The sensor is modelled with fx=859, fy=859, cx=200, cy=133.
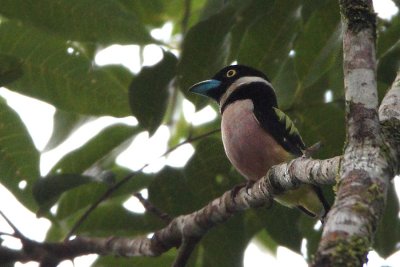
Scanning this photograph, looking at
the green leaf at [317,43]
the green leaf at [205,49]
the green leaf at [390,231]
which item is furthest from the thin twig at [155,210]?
the green leaf at [390,231]

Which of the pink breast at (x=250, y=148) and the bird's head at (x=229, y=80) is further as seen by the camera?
the bird's head at (x=229, y=80)

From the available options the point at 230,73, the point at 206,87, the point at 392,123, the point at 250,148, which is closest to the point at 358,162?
the point at 392,123

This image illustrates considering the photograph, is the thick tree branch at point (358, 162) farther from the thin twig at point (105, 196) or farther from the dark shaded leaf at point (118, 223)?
the dark shaded leaf at point (118, 223)

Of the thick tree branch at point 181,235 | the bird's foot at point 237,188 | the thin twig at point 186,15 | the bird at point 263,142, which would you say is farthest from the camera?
the thin twig at point 186,15

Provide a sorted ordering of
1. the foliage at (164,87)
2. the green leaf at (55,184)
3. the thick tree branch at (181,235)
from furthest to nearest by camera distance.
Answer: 1. the foliage at (164,87)
2. the green leaf at (55,184)
3. the thick tree branch at (181,235)

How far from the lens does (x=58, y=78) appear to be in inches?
185

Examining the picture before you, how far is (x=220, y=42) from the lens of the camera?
443 cm

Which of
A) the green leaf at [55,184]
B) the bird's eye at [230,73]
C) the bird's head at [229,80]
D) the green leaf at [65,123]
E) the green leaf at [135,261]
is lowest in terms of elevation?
the green leaf at [135,261]

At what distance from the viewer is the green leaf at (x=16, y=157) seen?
453cm

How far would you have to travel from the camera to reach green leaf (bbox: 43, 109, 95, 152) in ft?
16.2

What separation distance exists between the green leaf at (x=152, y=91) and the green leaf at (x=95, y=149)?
0.41 m

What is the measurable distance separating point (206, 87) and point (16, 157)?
1.21 meters

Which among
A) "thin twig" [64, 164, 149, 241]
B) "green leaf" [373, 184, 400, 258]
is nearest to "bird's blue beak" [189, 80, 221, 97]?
"thin twig" [64, 164, 149, 241]

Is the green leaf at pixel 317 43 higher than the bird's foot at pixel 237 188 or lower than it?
higher
